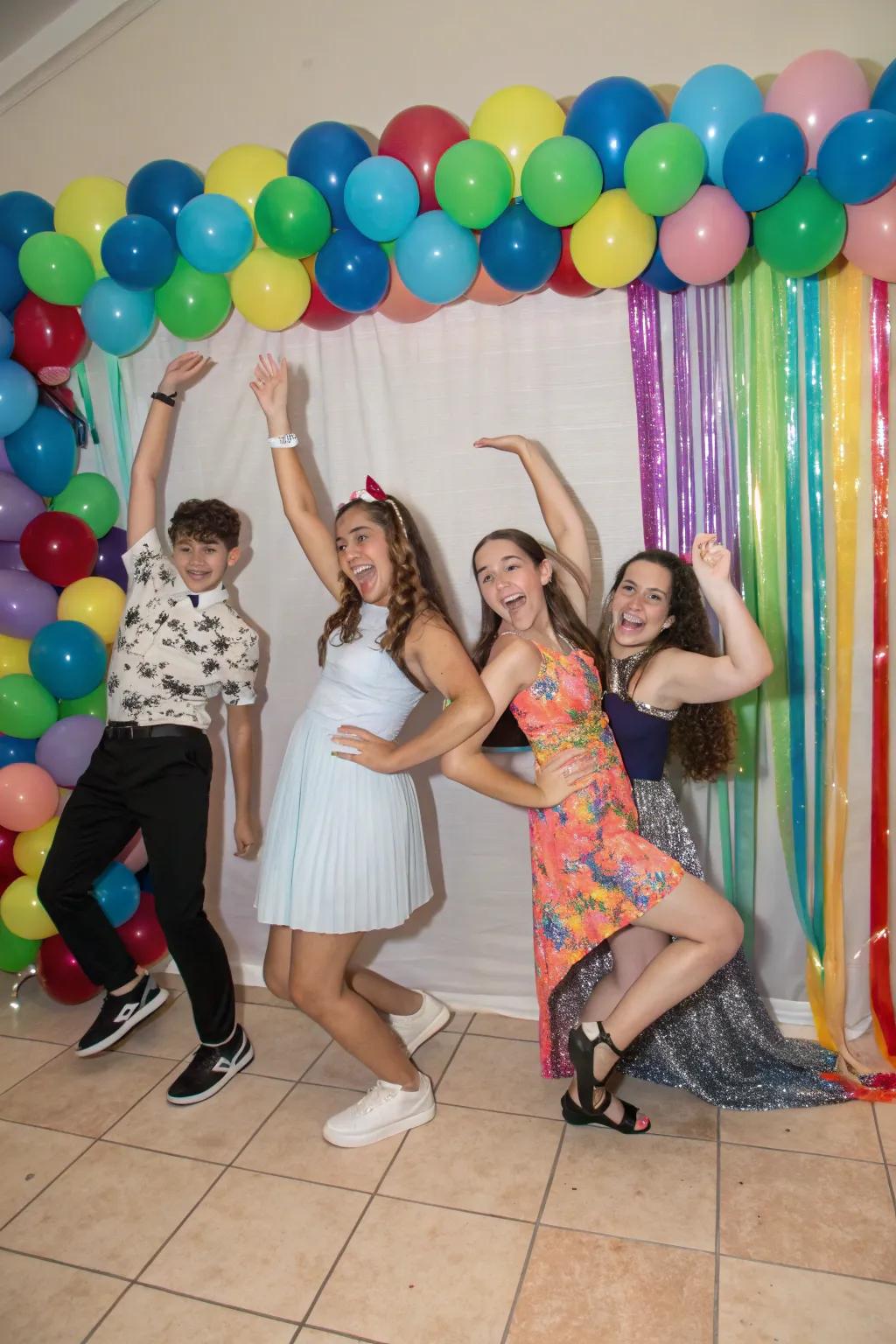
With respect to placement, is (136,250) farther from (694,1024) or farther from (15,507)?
(694,1024)

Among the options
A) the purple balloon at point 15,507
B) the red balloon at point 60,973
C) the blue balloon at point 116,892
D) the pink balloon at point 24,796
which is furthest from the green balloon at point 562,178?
the red balloon at point 60,973

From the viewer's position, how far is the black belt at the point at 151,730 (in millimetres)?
2463

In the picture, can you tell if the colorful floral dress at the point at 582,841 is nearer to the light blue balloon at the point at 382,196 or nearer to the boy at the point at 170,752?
the boy at the point at 170,752

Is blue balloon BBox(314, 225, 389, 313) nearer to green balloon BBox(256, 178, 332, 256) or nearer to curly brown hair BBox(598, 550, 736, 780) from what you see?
green balloon BBox(256, 178, 332, 256)

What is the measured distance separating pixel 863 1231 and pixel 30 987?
2.52 meters

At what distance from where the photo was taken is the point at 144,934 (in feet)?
9.54

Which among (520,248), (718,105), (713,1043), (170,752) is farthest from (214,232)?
(713,1043)

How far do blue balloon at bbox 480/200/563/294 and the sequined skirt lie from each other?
1.26m

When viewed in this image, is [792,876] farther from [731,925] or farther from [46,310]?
[46,310]

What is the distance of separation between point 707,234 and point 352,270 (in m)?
0.86

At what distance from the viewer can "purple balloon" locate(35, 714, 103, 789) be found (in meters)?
2.68

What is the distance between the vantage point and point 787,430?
7.73 feet

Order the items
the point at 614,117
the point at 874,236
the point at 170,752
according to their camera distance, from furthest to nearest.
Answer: the point at 170,752 → the point at 614,117 → the point at 874,236

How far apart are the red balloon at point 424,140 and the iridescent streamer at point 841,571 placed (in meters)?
1.00
